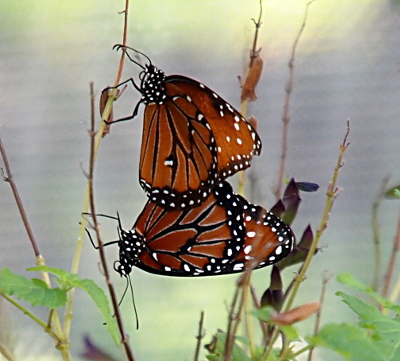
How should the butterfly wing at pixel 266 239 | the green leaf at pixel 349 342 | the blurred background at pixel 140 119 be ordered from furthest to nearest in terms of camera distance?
the blurred background at pixel 140 119 < the butterfly wing at pixel 266 239 < the green leaf at pixel 349 342

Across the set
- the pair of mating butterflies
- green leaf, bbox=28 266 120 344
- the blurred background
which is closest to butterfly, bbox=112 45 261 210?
the pair of mating butterflies

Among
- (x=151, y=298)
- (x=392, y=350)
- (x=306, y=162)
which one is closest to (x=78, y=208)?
(x=151, y=298)

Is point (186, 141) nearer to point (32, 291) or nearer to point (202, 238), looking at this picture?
point (202, 238)

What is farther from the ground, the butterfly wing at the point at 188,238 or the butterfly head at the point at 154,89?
the butterfly head at the point at 154,89

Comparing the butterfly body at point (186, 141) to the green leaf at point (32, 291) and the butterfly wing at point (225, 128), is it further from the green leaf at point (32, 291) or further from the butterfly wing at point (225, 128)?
the green leaf at point (32, 291)

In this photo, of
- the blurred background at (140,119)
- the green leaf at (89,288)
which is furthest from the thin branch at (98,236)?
the blurred background at (140,119)

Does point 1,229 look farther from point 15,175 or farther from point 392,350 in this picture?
point 392,350

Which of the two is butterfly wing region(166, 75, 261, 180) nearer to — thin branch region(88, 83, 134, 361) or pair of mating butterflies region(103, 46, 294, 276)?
pair of mating butterflies region(103, 46, 294, 276)
